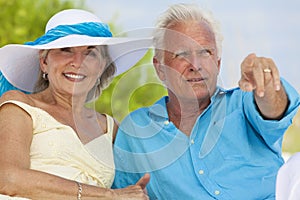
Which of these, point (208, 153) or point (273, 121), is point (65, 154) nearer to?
point (208, 153)

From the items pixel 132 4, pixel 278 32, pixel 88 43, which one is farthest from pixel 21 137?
pixel 278 32

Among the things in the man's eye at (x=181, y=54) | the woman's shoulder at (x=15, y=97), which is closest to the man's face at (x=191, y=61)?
the man's eye at (x=181, y=54)

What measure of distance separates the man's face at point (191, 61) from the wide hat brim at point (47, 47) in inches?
5.1

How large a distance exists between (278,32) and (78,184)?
5344mm

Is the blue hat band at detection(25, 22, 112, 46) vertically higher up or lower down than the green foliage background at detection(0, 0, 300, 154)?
higher up

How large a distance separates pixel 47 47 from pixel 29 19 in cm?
312

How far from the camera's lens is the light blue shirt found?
260 centimetres

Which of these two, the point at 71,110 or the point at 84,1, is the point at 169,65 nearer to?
the point at 71,110

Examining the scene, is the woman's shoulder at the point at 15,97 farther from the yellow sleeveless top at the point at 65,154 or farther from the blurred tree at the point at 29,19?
the blurred tree at the point at 29,19

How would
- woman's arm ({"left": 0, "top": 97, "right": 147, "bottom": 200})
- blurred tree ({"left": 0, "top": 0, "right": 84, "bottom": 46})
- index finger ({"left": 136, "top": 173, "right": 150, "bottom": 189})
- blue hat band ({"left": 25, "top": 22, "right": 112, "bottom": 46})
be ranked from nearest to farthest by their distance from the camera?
woman's arm ({"left": 0, "top": 97, "right": 147, "bottom": 200}) < index finger ({"left": 136, "top": 173, "right": 150, "bottom": 189}) < blue hat band ({"left": 25, "top": 22, "right": 112, "bottom": 46}) < blurred tree ({"left": 0, "top": 0, "right": 84, "bottom": 46})

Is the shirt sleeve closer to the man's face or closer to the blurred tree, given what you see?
the man's face

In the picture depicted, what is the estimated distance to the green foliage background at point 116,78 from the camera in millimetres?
2732

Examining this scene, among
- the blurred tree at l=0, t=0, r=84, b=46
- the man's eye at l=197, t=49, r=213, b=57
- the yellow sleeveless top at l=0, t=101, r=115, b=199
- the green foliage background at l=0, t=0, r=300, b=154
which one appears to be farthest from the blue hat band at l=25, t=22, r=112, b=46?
the blurred tree at l=0, t=0, r=84, b=46

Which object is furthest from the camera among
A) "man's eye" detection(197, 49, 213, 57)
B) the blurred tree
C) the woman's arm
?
the blurred tree
